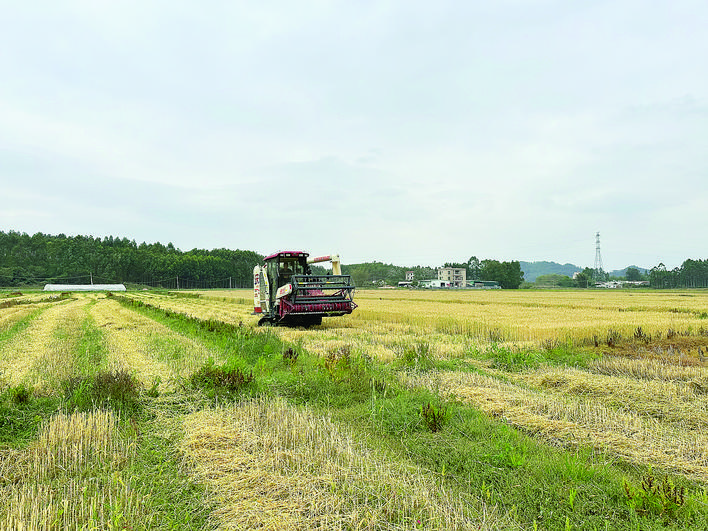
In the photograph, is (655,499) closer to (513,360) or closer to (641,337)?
(513,360)

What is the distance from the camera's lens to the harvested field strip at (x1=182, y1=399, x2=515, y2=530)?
3039 millimetres

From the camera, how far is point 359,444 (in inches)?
174

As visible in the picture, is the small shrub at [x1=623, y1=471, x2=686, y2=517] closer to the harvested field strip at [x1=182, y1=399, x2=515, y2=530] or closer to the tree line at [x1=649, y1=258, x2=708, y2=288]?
the harvested field strip at [x1=182, y1=399, x2=515, y2=530]

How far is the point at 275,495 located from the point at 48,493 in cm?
202

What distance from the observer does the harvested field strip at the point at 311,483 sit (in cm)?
304

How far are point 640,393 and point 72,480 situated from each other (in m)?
7.42

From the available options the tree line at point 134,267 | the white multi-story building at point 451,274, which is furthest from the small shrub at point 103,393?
the white multi-story building at point 451,274

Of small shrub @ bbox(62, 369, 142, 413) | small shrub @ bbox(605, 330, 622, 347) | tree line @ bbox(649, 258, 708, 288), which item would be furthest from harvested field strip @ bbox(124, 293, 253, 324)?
tree line @ bbox(649, 258, 708, 288)

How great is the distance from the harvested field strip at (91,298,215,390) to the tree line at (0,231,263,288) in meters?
98.1

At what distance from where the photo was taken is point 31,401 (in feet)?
19.4

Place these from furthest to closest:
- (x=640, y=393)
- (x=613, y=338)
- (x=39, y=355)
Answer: (x=613, y=338)
(x=39, y=355)
(x=640, y=393)

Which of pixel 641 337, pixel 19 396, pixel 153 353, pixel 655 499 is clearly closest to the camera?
pixel 655 499

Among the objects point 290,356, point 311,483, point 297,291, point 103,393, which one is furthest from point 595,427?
point 297,291

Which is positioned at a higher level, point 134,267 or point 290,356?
point 134,267
